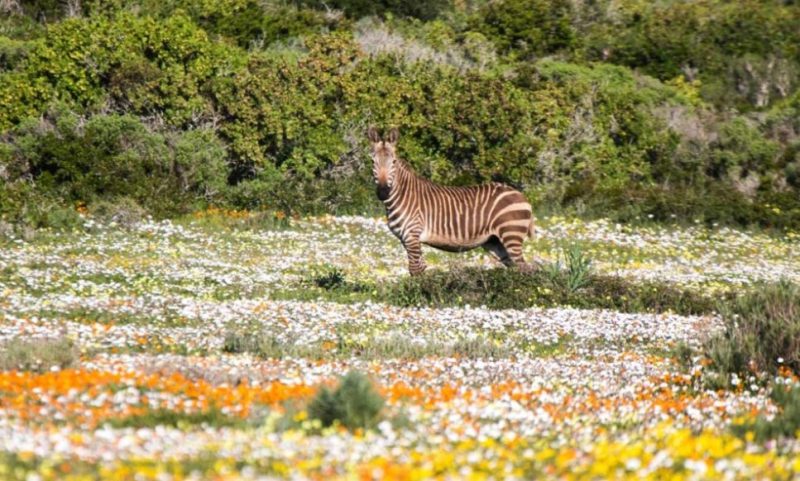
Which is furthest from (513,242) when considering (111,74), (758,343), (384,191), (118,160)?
(111,74)

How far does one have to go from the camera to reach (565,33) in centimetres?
4619

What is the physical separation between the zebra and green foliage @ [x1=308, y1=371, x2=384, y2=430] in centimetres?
1205

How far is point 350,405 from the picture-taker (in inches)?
400

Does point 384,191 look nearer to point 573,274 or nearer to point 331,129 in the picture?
point 573,274

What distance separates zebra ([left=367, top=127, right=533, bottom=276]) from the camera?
22.6 meters

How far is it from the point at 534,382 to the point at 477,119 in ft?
68.6

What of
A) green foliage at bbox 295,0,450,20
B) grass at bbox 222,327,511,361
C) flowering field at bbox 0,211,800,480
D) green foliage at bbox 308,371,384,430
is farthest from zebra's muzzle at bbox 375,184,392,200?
green foliage at bbox 295,0,450,20

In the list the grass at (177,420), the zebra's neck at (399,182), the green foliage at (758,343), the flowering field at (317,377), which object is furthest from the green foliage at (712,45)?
the grass at (177,420)

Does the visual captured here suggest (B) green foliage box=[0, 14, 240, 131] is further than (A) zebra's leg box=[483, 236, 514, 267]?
Yes

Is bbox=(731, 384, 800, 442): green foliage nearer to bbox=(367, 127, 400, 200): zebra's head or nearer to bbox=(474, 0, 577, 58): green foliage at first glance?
bbox=(367, 127, 400, 200): zebra's head

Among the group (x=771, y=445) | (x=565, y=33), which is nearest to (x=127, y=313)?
(x=771, y=445)

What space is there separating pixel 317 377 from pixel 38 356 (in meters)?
2.71

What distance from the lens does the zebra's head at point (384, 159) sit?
72.8ft

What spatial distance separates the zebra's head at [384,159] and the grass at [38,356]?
9.28 m
